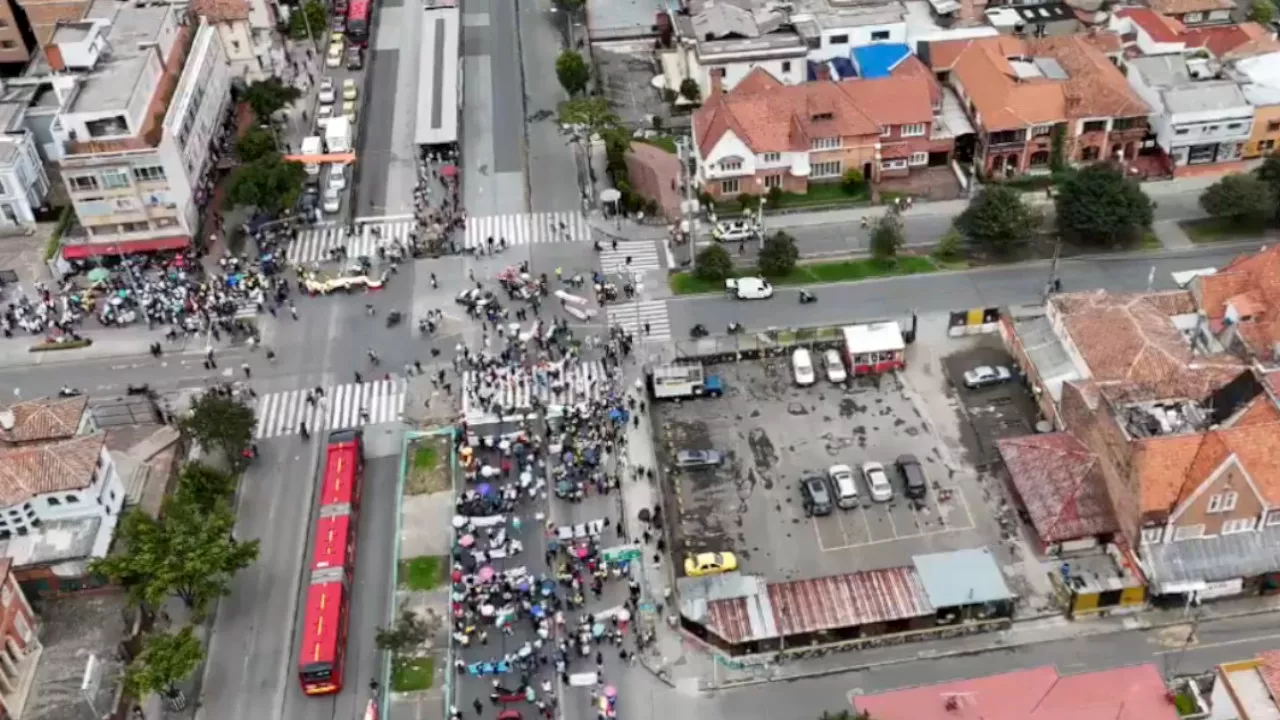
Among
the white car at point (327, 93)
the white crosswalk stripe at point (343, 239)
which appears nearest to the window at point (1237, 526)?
the white crosswalk stripe at point (343, 239)

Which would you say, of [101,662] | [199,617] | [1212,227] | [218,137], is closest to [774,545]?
[199,617]

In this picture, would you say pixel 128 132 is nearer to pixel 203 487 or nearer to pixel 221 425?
pixel 221 425

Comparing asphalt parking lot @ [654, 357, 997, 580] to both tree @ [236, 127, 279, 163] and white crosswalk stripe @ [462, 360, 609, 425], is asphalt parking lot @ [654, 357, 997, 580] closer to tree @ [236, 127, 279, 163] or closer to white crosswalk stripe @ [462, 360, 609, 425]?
white crosswalk stripe @ [462, 360, 609, 425]

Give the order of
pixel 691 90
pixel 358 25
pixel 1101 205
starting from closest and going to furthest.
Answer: pixel 1101 205 < pixel 691 90 < pixel 358 25

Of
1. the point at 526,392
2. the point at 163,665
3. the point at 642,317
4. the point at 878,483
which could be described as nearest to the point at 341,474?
the point at 526,392

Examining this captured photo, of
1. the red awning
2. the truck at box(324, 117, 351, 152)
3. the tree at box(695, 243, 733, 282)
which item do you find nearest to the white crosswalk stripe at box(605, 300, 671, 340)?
the tree at box(695, 243, 733, 282)

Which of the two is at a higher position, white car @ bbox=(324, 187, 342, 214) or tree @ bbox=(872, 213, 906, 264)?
white car @ bbox=(324, 187, 342, 214)

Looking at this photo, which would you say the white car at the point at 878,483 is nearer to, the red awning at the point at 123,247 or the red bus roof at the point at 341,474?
the red bus roof at the point at 341,474
